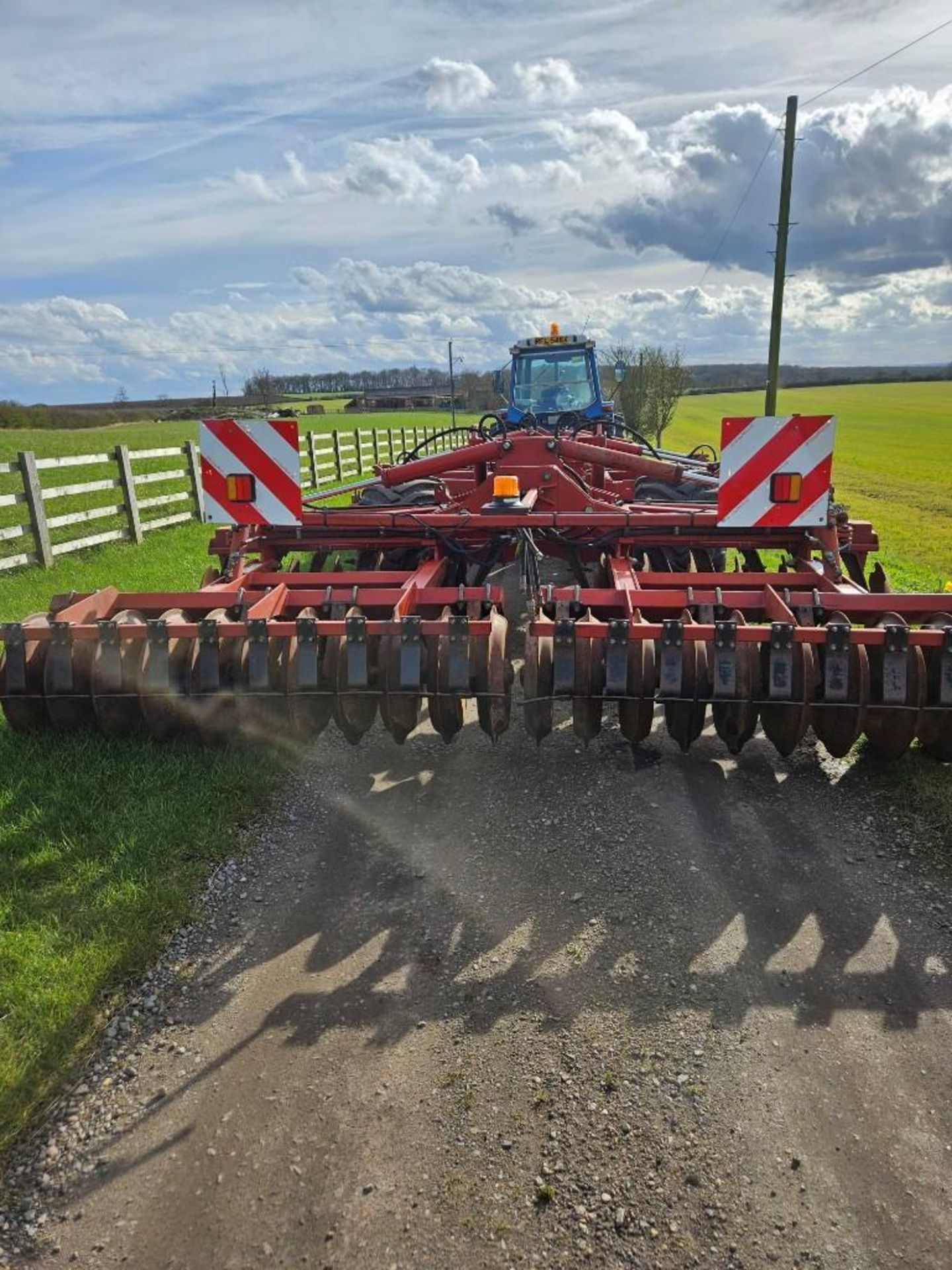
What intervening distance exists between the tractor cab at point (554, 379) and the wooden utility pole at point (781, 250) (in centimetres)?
677

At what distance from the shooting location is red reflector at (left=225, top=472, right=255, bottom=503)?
516cm

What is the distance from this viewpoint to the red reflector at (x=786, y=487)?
4707 mm

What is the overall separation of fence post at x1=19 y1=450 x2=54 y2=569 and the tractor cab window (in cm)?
575

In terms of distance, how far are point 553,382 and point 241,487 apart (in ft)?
21.4

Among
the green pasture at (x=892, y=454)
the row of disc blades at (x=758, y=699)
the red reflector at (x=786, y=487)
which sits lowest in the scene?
the green pasture at (x=892, y=454)

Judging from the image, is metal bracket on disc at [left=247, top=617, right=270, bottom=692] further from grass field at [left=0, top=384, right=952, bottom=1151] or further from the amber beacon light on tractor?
grass field at [left=0, top=384, right=952, bottom=1151]

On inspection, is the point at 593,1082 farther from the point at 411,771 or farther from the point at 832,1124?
the point at 411,771

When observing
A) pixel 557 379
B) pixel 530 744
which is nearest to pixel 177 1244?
pixel 530 744

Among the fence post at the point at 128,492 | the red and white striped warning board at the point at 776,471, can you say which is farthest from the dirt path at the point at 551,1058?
the fence post at the point at 128,492

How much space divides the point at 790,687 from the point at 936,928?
1160mm

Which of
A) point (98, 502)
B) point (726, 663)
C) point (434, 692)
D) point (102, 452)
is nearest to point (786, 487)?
point (726, 663)

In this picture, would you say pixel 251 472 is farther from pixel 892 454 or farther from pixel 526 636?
pixel 892 454

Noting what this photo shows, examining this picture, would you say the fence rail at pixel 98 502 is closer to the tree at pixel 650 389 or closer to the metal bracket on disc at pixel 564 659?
the metal bracket on disc at pixel 564 659

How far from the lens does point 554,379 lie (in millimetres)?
10734
